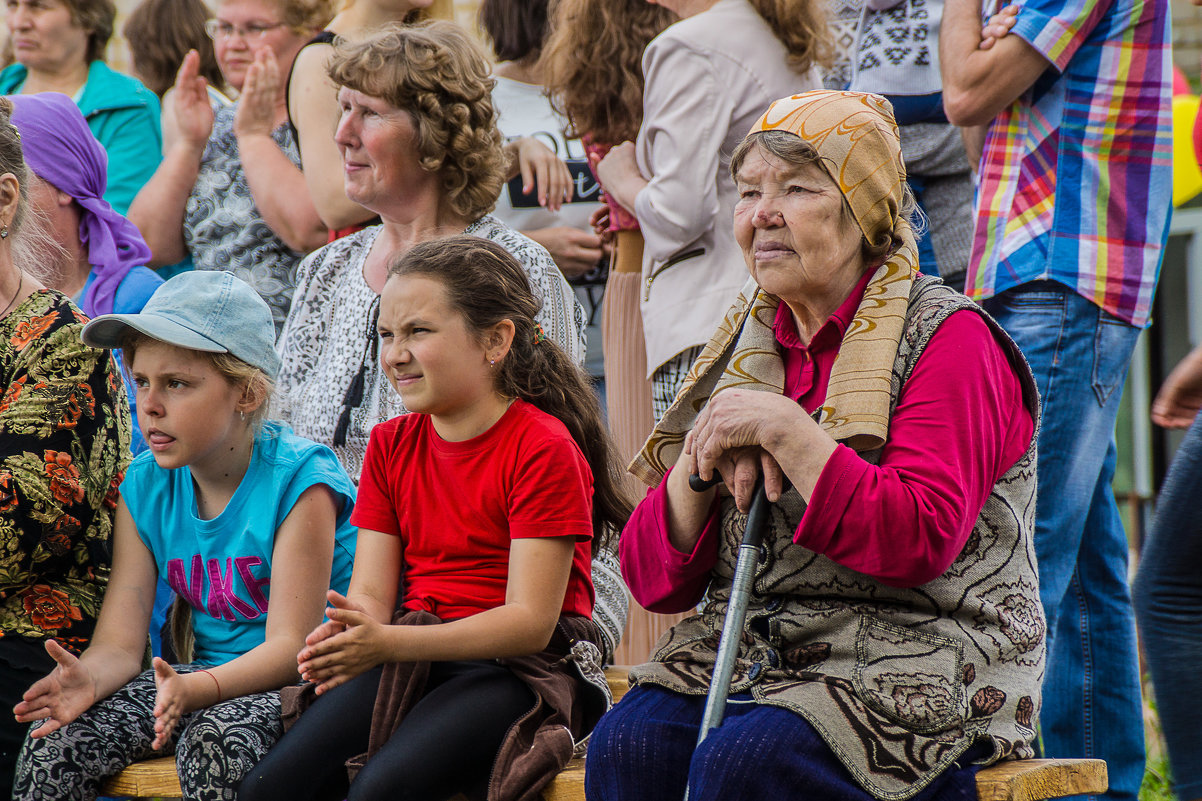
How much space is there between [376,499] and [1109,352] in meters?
1.71

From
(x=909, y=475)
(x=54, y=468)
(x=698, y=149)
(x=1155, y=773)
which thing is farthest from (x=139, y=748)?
(x=1155, y=773)

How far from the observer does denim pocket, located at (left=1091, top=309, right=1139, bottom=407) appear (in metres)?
3.13

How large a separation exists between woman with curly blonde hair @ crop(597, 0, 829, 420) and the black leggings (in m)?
1.26

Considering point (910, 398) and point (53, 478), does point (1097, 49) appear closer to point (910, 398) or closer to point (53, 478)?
point (910, 398)

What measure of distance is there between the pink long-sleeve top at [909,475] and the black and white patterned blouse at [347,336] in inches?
40.9

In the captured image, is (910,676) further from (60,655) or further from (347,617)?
(60,655)

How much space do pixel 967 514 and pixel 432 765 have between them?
1107mm

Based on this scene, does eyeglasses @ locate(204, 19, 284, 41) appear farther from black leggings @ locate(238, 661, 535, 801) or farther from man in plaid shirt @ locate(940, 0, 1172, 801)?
black leggings @ locate(238, 661, 535, 801)

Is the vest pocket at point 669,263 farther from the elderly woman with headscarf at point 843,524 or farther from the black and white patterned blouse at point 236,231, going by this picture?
the black and white patterned blouse at point 236,231

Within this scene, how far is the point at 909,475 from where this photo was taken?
7.43 feet

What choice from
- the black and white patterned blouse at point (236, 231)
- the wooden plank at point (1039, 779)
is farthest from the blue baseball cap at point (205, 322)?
the wooden plank at point (1039, 779)

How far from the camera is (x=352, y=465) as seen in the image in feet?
12.0

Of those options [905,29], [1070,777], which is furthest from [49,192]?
[1070,777]

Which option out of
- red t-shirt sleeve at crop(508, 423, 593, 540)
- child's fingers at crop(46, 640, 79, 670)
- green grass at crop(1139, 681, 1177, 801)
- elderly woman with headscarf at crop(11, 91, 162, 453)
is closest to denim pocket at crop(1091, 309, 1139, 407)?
green grass at crop(1139, 681, 1177, 801)
